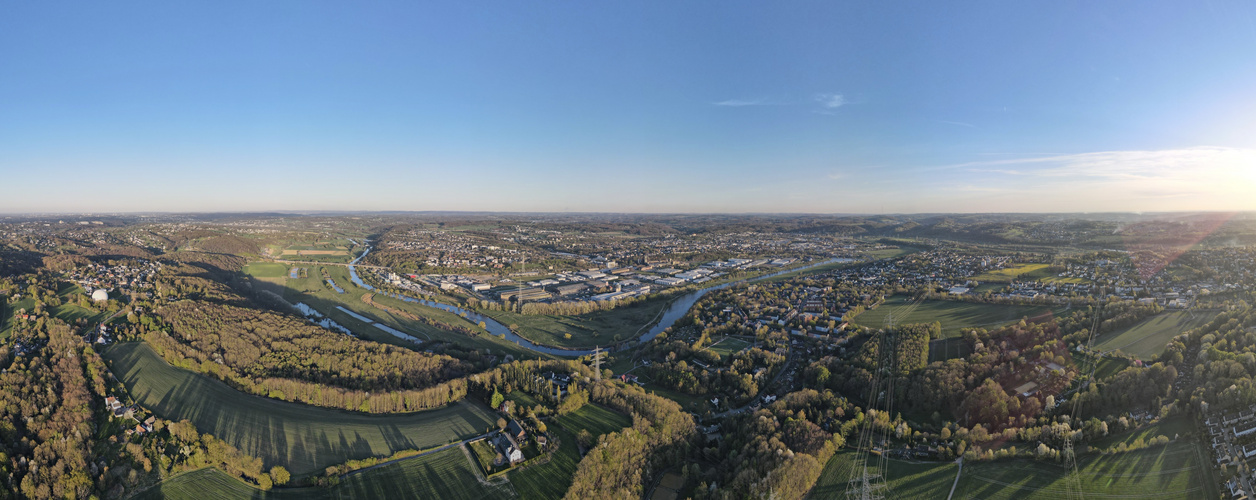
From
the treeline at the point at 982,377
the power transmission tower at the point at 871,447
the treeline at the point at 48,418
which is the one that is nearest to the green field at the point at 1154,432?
the treeline at the point at 982,377

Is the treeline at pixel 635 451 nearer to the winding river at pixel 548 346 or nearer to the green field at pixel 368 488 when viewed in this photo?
the green field at pixel 368 488

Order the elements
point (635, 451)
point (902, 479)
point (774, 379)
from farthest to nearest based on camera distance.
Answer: point (774, 379), point (635, 451), point (902, 479)

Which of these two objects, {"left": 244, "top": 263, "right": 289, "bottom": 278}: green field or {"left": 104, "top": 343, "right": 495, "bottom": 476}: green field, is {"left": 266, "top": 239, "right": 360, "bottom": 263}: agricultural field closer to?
{"left": 244, "top": 263, "right": 289, "bottom": 278}: green field

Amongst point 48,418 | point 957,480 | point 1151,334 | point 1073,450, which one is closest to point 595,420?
point 957,480

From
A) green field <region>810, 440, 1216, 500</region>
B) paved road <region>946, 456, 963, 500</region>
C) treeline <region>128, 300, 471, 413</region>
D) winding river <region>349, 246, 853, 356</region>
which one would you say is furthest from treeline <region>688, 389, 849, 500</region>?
winding river <region>349, 246, 853, 356</region>

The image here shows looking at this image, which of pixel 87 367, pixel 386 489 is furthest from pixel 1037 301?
pixel 87 367

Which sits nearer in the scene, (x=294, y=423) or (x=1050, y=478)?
(x=1050, y=478)

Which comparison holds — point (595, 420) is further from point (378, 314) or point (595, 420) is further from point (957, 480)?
point (378, 314)
